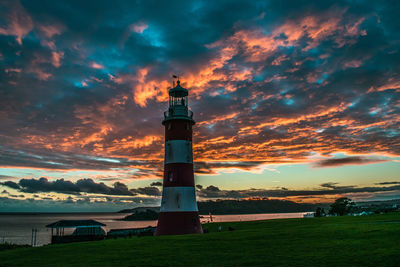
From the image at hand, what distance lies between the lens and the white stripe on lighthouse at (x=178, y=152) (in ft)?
101

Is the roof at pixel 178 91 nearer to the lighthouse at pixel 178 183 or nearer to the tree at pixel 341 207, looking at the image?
the lighthouse at pixel 178 183

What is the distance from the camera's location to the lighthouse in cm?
2997

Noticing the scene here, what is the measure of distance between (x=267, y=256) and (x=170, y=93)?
2236cm

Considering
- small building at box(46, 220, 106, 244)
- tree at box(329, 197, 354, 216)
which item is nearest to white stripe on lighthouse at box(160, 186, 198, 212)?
small building at box(46, 220, 106, 244)

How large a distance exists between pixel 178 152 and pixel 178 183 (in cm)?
306

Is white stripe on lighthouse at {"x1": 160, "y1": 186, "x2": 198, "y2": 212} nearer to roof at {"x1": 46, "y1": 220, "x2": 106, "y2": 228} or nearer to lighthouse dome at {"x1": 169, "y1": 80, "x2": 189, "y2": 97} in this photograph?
lighthouse dome at {"x1": 169, "y1": 80, "x2": 189, "y2": 97}

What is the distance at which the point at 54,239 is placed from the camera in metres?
38.6

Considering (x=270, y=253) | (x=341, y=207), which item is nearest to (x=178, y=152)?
(x=270, y=253)

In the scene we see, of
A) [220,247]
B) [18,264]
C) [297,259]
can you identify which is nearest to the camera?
[297,259]

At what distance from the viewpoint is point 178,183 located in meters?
30.3

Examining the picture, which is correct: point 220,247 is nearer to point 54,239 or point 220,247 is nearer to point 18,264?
point 18,264

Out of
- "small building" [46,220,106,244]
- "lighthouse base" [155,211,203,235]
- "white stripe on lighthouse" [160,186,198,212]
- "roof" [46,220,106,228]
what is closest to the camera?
"lighthouse base" [155,211,203,235]

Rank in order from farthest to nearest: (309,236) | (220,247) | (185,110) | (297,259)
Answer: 1. (185,110)
2. (309,236)
3. (220,247)
4. (297,259)

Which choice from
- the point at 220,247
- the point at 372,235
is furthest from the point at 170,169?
the point at 372,235
